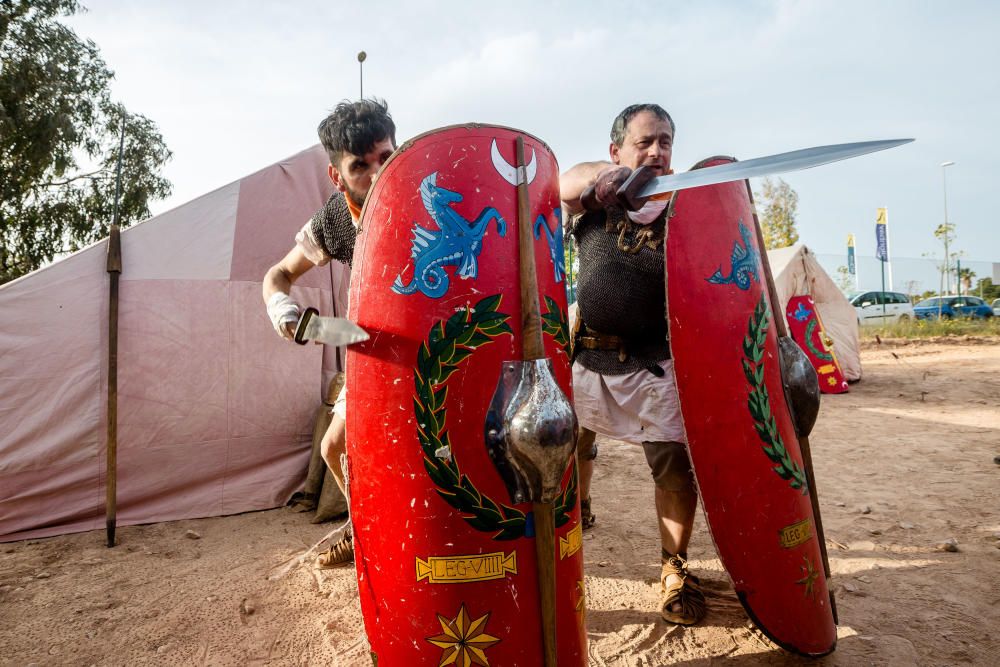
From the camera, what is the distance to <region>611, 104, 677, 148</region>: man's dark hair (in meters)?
1.96

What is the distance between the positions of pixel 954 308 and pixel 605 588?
20796 mm

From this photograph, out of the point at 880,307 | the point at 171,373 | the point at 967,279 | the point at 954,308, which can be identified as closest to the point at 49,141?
the point at 171,373

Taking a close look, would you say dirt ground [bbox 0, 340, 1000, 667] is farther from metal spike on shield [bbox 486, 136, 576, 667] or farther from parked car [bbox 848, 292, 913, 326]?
parked car [bbox 848, 292, 913, 326]

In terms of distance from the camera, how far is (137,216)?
1127cm

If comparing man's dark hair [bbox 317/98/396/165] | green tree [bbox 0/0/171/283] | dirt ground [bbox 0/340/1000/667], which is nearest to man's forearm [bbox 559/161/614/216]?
man's dark hair [bbox 317/98/396/165]

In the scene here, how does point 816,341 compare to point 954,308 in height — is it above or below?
below

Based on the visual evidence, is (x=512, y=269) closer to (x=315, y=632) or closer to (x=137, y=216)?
(x=315, y=632)

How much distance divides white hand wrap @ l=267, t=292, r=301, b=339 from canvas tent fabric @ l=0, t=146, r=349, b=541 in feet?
7.40

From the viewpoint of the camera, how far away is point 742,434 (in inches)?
58.9

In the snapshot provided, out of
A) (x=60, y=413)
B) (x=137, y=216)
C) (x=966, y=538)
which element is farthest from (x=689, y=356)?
(x=137, y=216)

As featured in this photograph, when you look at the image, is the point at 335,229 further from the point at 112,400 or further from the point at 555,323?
the point at 112,400

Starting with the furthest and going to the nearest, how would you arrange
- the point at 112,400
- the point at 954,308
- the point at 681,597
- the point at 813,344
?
1. the point at 954,308
2. the point at 813,344
3. the point at 112,400
4. the point at 681,597

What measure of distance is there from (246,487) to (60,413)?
1.04 meters

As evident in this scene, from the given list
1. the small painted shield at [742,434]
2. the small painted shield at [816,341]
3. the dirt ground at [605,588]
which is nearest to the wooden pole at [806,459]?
the small painted shield at [742,434]
